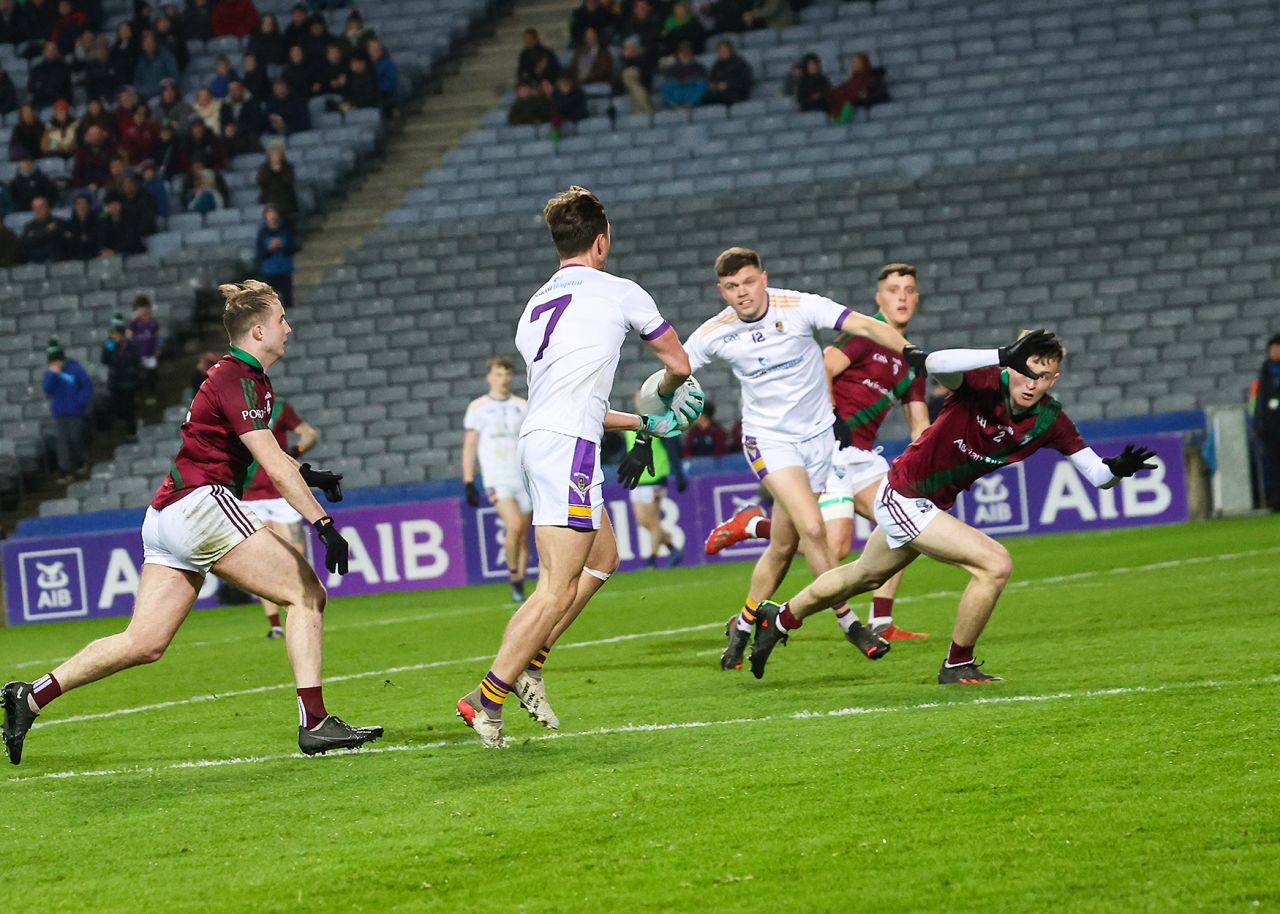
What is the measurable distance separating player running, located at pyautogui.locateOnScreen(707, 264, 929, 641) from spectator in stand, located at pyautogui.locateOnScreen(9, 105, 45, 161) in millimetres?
19934

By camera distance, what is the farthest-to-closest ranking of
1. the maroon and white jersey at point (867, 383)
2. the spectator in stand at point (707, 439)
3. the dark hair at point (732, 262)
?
the spectator in stand at point (707, 439)
the maroon and white jersey at point (867, 383)
the dark hair at point (732, 262)

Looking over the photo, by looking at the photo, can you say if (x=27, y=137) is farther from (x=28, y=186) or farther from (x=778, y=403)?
(x=778, y=403)

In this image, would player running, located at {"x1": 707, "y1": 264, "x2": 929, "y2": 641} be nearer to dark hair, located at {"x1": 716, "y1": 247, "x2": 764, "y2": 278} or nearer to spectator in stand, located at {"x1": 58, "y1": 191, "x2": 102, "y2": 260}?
dark hair, located at {"x1": 716, "y1": 247, "x2": 764, "y2": 278}

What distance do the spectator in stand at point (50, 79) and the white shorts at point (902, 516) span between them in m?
23.8

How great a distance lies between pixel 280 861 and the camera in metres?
5.57

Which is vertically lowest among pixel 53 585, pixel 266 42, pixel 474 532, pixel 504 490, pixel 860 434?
pixel 53 585

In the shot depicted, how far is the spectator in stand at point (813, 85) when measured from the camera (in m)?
25.7

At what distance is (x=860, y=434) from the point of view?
11.5 meters

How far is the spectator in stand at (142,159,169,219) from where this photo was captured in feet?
89.1

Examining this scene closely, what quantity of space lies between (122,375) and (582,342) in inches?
729

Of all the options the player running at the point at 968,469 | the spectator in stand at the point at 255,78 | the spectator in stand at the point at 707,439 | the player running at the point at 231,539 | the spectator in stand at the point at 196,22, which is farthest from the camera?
the spectator in stand at the point at 196,22

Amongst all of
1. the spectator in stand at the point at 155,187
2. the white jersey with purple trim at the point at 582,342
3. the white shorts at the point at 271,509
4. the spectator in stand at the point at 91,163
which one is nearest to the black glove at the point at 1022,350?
the white jersey with purple trim at the point at 582,342

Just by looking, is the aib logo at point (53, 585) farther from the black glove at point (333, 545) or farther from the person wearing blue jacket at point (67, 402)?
the black glove at point (333, 545)

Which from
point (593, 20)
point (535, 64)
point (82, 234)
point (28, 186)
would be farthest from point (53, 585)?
point (593, 20)
